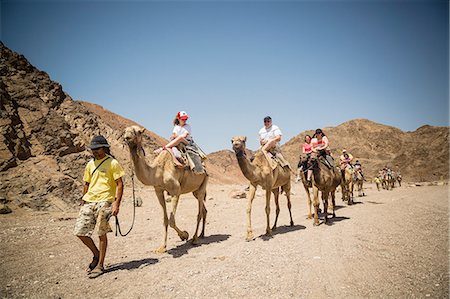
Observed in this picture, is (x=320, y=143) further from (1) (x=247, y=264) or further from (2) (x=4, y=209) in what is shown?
(2) (x=4, y=209)

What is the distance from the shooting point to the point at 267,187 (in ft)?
30.1

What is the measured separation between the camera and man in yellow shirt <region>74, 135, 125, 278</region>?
18.0ft

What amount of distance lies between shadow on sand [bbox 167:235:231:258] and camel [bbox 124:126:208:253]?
0.17m

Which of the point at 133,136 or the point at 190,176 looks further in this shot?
the point at 190,176

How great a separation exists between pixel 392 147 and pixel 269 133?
85.0 meters

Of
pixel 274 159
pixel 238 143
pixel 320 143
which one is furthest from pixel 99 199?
pixel 320 143

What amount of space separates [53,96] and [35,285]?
22.9 m

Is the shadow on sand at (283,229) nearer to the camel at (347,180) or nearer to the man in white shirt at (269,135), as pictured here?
the man in white shirt at (269,135)

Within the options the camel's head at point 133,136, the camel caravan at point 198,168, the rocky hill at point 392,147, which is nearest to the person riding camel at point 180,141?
the camel caravan at point 198,168

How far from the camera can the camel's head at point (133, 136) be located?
644 cm

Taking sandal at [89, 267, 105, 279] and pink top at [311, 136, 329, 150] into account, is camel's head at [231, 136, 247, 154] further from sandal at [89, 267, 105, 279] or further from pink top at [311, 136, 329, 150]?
pink top at [311, 136, 329, 150]

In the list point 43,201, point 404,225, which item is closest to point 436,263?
point 404,225

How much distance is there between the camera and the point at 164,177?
25.0 feet

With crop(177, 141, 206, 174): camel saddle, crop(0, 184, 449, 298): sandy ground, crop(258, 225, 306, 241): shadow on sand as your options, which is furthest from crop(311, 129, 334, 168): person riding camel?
crop(177, 141, 206, 174): camel saddle
